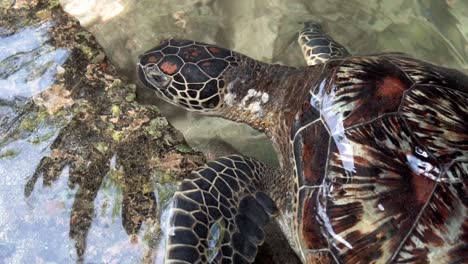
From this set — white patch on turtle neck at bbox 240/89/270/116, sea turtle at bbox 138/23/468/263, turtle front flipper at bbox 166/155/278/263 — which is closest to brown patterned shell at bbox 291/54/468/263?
sea turtle at bbox 138/23/468/263

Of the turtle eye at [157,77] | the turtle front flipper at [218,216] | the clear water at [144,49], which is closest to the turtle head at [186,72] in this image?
the turtle eye at [157,77]

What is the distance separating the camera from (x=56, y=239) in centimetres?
217

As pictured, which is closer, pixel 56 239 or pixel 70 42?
pixel 56 239

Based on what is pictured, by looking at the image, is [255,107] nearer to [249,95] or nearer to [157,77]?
[249,95]

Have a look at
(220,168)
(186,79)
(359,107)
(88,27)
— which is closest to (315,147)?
(359,107)

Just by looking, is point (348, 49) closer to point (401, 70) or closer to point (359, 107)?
point (401, 70)

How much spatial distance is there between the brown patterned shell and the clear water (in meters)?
0.82

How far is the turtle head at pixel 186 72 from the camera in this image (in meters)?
2.75

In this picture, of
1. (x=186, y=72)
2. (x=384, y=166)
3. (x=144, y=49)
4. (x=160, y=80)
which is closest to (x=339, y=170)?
(x=384, y=166)

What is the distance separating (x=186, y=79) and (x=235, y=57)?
380 millimetres

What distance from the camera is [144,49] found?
3.41m

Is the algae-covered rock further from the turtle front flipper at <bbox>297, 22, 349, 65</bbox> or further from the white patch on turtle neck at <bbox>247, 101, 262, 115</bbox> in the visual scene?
the turtle front flipper at <bbox>297, 22, 349, 65</bbox>

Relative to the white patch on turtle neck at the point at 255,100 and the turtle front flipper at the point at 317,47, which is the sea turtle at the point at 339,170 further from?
the turtle front flipper at the point at 317,47

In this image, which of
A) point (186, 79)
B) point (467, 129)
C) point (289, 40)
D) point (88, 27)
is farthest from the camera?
point (289, 40)
